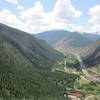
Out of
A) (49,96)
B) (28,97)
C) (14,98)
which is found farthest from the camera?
(49,96)

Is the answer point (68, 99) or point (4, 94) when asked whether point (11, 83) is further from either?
point (68, 99)

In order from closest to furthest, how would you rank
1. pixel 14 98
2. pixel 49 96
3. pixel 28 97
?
pixel 14 98 < pixel 28 97 < pixel 49 96

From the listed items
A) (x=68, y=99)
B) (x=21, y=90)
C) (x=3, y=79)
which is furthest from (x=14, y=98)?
(x=68, y=99)

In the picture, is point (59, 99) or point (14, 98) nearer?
point (14, 98)

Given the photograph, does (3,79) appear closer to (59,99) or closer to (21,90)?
(21,90)

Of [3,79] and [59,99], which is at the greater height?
[3,79]

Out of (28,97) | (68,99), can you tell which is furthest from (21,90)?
(68,99)

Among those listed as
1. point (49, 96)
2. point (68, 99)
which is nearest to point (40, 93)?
point (49, 96)

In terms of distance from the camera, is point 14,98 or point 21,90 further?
point 21,90
